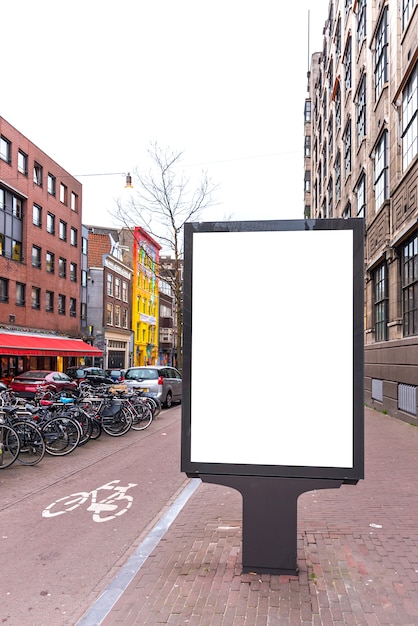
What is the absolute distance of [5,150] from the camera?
3098 centimetres

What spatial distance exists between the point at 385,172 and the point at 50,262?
25.4 meters

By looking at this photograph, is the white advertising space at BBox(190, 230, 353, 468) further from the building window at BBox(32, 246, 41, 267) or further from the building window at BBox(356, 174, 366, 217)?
the building window at BBox(32, 246, 41, 267)

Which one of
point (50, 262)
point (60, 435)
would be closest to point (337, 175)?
point (50, 262)

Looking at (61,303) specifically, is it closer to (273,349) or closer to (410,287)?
(410,287)

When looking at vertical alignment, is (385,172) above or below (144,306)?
above

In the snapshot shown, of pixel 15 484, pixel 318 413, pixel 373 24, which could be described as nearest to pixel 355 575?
pixel 318 413

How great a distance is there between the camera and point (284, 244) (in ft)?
13.4

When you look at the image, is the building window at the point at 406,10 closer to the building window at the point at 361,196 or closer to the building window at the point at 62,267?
the building window at the point at 361,196

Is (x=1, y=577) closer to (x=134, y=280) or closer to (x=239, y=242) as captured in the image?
(x=239, y=242)

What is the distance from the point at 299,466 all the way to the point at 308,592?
2.88ft

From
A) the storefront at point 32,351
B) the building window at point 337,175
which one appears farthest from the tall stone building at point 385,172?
the storefront at point 32,351

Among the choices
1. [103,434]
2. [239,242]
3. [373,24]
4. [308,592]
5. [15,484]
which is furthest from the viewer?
[373,24]

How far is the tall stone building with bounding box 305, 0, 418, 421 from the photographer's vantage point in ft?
49.1

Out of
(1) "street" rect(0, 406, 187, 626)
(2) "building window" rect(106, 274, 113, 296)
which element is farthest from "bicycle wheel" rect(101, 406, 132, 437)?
(2) "building window" rect(106, 274, 113, 296)
